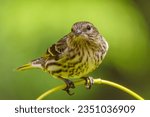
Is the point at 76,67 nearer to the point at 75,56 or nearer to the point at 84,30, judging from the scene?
the point at 75,56

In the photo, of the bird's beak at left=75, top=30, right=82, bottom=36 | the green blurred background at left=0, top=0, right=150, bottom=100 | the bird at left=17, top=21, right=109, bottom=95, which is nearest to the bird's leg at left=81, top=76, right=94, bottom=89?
the bird at left=17, top=21, right=109, bottom=95

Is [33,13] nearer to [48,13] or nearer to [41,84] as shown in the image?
[48,13]

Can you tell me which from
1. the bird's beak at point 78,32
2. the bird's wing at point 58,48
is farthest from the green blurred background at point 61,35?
the bird's beak at point 78,32

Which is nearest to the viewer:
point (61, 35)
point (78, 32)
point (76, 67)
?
point (78, 32)

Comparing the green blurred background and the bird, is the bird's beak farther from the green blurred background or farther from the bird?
the green blurred background

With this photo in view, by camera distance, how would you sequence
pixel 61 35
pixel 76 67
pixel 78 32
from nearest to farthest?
pixel 78 32 → pixel 76 67 → pixel 61 35

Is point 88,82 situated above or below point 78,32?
below

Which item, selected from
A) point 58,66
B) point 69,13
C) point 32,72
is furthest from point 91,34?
point 32,72

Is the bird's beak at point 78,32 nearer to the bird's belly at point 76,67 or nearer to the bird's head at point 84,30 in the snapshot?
Answer: the bird's head at point 84,30

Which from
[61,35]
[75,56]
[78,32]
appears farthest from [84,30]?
[61,35]
